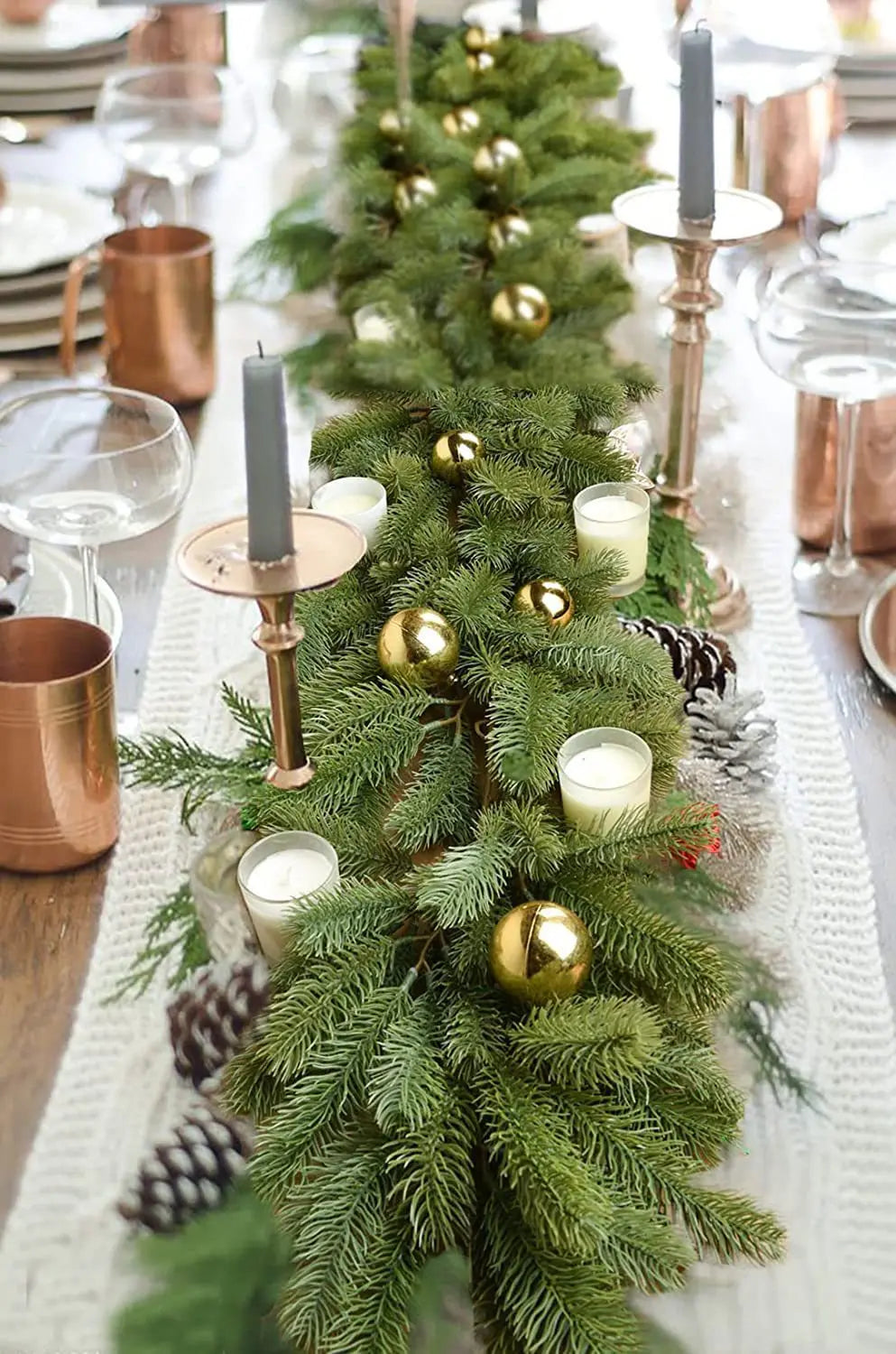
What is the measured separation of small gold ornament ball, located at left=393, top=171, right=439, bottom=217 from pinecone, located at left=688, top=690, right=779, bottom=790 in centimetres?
66

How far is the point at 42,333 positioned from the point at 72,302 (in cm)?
12

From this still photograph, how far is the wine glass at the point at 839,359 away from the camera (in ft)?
3.41

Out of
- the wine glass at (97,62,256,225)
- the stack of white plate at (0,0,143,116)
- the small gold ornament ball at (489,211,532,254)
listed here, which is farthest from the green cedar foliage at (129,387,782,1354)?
the stack of white plate at (0,0,143,116)

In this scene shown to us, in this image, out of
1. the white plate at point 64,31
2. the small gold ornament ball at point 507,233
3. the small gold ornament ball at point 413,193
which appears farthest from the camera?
the white plate at point 64,31

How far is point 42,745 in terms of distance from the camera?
0.80 meters

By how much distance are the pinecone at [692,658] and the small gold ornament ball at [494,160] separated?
60cm

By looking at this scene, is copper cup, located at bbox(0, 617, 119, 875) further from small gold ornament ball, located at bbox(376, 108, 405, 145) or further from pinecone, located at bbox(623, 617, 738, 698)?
small gold ornament ball, located at bbox(376, 108, 405, 145)

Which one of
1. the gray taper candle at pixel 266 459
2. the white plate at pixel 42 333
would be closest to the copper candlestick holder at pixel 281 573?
the gray taper candle at pixel 266 459

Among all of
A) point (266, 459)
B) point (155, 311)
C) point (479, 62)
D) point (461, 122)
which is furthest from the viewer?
point (479, 62)

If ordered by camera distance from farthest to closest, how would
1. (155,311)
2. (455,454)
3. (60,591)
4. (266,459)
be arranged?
(155,311), (60,591), (455,454), (266,459)

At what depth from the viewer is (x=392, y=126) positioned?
1497 mm

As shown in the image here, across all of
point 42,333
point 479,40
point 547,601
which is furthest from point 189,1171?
point 479,40

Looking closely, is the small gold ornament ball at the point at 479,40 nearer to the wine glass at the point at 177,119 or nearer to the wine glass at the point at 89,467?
the wine glass at the point at 177,119

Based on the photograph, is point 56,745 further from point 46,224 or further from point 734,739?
point 46,224
